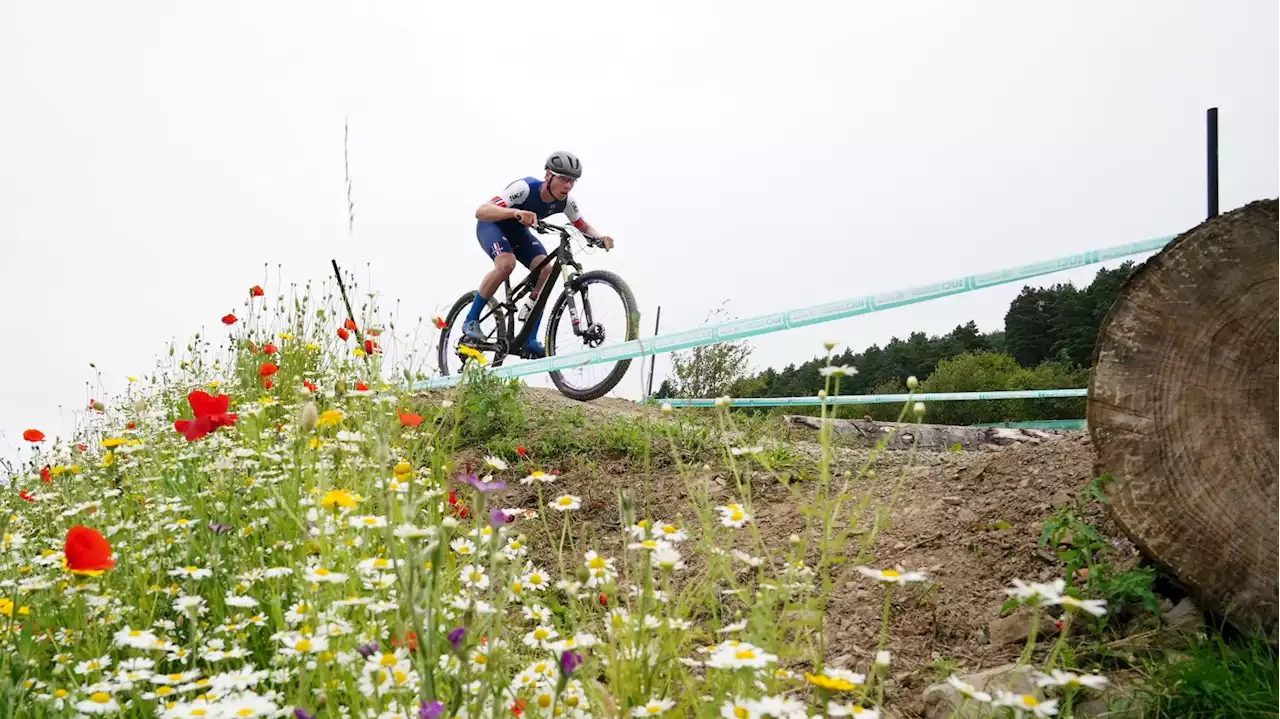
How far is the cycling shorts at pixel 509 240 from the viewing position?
745 cm

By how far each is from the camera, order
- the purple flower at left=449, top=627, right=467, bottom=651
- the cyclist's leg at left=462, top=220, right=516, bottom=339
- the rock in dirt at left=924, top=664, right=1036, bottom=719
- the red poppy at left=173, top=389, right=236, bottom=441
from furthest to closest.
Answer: the cyclist's leg at left=462, top=220, right=516, bottom=339 → the rock in dirt at left=924, top=664, right=1036, bottom=719 → the red poppy at left=173, top=389, right=236, bottom=441 → the purple flower at left=449, top=627, right=467, bottom=651

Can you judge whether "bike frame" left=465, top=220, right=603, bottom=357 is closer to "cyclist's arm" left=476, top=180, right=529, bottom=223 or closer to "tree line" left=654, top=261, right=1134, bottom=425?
"cyclist's arm" left=476, top=180, right=529, bottom=223

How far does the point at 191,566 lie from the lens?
7.84 ft

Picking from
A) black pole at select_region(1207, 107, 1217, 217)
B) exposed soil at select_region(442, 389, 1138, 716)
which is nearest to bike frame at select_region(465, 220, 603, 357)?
exposed soil at select_region(442, 389, 1138, 716)

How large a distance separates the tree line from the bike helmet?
335cm

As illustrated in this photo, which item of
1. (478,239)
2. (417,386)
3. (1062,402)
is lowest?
(1062,402)

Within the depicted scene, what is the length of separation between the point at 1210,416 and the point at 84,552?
2.92 meters

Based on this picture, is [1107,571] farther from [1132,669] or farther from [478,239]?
[478,239]

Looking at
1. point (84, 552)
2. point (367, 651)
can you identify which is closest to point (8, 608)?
point (84, 552)

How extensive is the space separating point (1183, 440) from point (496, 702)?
220 cm

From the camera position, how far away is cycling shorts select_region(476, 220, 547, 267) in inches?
293

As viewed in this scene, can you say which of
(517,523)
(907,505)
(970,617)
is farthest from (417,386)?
(970,617)

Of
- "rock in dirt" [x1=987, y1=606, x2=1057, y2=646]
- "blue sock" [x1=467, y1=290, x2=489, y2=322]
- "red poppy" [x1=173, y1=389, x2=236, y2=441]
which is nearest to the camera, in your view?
"red poppy" [x1=173, y1=389, x2=236, y2=441]

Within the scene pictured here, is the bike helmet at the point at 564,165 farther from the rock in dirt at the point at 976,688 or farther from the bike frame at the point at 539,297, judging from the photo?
the rock in dirt at the point at 976,688
